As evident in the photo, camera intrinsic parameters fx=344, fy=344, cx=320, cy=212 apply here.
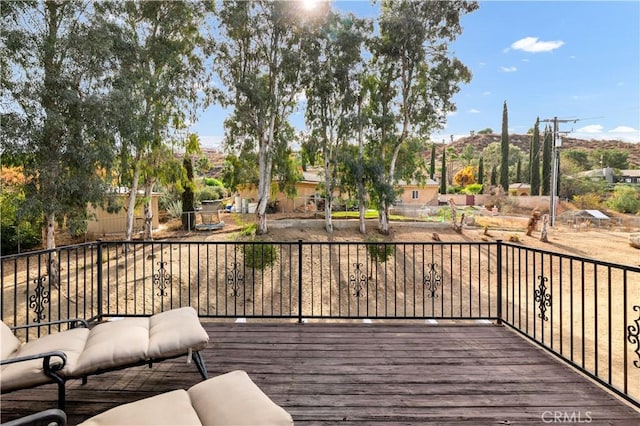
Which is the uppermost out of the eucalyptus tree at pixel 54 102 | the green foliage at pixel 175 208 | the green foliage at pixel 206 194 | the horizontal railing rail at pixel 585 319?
the eucalyptus tree at pixel 54 102

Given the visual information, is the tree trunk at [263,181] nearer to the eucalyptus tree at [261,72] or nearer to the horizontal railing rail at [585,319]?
the eucalyptus tree at [261,72]

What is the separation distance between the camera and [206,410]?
5.08ft

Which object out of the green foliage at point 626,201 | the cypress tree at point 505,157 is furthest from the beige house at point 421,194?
the green foliage at point 626,201

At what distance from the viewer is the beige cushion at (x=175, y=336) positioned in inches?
84.4

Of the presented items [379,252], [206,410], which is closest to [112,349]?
[206,410]

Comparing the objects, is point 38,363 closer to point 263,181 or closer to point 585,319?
point 585,319

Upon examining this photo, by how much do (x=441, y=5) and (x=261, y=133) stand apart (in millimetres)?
8482

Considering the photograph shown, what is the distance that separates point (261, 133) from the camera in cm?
1315

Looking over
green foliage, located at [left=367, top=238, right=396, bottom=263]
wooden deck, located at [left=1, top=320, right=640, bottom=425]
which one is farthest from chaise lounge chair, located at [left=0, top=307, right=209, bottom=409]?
green foliage, located at [left=367, top=238, right=396, bottom=263]

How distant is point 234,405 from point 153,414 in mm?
343

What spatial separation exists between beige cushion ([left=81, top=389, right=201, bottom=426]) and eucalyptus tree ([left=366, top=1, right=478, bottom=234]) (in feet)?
41.4

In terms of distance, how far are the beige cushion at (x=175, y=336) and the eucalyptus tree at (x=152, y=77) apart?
797 centimetres

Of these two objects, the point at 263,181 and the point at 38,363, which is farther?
the point at 263,181

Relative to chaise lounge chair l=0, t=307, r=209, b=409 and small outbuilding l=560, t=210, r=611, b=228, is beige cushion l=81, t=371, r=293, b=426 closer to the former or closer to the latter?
chaise lounge chair l=0, t=307, r=209, b=409
